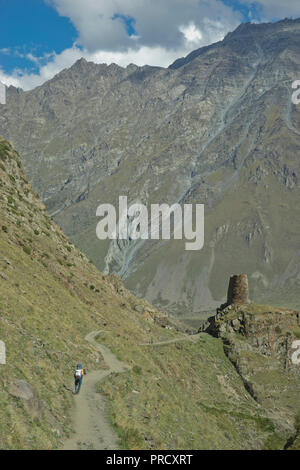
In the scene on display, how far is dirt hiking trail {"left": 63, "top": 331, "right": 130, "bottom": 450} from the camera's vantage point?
1966 centimetres

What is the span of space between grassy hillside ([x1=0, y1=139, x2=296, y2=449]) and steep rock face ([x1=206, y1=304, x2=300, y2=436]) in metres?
2.04

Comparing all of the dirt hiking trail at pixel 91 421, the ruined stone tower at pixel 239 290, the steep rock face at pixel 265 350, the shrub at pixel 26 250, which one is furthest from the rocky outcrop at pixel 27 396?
the ruined stone tower at pixel 239 290

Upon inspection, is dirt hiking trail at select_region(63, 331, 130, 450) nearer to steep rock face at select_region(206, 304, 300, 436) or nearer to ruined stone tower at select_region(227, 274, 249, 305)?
steep rock face at select_region(206, 304, 300, 436)

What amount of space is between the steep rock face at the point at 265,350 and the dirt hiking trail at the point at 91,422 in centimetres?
3220

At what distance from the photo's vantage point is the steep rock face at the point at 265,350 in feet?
186

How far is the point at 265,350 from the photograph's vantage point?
63.8m

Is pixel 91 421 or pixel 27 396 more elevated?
pixel 27 396

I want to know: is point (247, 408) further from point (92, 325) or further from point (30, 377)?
point (30, 377)

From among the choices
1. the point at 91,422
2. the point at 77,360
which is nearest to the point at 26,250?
the point at 77,360

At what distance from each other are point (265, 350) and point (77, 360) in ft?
133

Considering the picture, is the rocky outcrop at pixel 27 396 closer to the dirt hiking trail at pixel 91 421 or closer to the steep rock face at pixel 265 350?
the dirt hiking trail at pixel 91 421

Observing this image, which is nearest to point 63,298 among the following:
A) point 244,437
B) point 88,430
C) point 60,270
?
point 60,270

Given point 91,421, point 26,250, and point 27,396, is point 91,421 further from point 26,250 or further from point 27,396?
point 26,250

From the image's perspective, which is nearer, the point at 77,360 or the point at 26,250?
the point at 77,360
